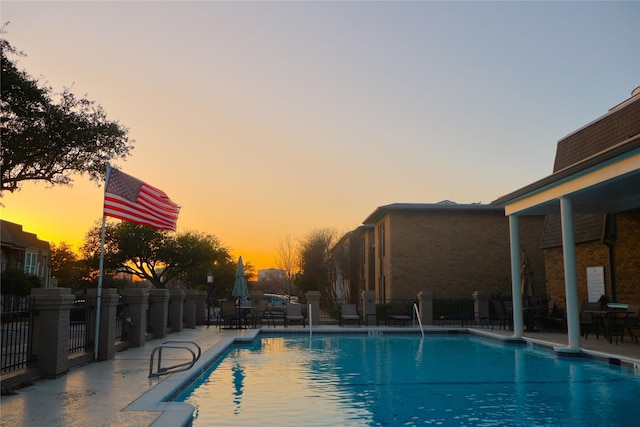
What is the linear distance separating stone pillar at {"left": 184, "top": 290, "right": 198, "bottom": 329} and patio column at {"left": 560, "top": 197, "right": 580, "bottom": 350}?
1395cm

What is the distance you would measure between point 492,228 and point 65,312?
77.5 feet

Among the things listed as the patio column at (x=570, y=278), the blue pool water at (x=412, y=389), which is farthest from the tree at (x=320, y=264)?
the patio column at (x=570, y=278)

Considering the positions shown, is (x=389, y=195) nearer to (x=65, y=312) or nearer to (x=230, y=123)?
(x=230, y=123)

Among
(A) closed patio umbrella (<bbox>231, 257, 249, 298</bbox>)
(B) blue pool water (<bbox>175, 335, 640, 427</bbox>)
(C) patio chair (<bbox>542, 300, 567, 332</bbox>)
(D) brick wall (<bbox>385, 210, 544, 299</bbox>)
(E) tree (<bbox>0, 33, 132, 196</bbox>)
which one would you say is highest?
(E) tree (<bbox>0, 33, 132, 196</bbox>)

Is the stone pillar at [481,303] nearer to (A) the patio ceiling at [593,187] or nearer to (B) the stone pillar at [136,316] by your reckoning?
(A) the patio ceiling at [593,187]

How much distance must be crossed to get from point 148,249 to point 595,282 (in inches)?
1324

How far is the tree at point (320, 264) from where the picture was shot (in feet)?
127

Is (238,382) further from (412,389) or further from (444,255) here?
(444,255)

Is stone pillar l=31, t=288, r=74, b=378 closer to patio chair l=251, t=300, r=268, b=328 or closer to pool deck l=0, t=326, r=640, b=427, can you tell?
pool deck l=0, t=326, r=640, b=427

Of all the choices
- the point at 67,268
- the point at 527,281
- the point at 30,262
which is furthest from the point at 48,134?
the point at 67,268

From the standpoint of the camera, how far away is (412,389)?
935 cm

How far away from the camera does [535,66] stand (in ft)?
56.7

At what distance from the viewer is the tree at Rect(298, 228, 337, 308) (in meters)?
38.6

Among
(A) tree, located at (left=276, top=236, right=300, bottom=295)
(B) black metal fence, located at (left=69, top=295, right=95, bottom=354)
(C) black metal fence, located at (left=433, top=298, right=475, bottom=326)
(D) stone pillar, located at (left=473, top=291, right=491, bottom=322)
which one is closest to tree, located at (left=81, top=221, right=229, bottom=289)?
(A) tree, located at (left=276, top=236, right=300, bottom=295)
